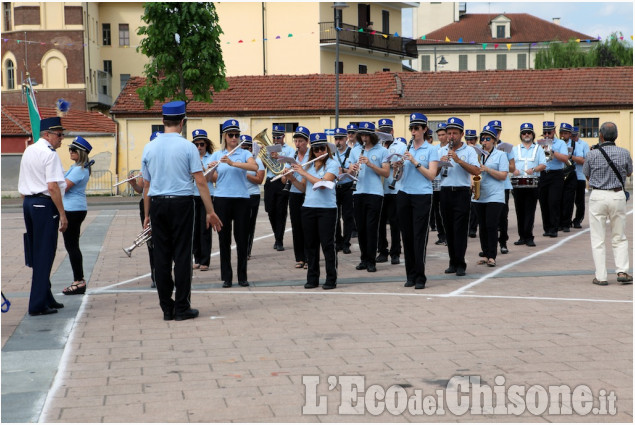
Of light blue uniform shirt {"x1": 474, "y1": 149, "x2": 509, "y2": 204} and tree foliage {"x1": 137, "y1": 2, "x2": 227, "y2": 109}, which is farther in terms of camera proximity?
tree foliage {"x1": 137, "y1": 2, "x2": 227, "y2": 109}

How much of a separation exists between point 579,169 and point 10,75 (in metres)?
50.8

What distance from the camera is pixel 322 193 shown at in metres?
10.6

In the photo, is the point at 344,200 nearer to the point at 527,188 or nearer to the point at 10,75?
the point at 527,188

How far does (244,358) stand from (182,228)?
218 centimetres

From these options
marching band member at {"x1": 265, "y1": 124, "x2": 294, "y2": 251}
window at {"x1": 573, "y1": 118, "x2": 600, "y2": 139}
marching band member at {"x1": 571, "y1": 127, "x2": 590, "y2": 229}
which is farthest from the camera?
window at {"x1": 573, "y1": 118, "x2": 600, "y2": 139}

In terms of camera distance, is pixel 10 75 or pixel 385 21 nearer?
pixel 385 21

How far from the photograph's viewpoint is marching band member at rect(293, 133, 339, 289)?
1048 centimetres

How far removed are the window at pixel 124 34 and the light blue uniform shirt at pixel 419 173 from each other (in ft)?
200

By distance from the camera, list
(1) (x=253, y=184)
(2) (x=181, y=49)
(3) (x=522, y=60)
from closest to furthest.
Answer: (1) (x=253, y=184), (2) (x=181, y=49), (3) (x=522, y=60)

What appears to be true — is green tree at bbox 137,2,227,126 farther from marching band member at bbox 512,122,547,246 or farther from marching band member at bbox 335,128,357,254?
marching band member at bbox 335,128,357,254

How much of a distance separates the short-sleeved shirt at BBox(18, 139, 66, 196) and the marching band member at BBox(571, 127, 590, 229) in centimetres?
1145

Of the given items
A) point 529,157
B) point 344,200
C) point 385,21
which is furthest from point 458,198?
point 385,21

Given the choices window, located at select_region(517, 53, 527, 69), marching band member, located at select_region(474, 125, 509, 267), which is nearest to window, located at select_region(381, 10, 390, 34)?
window, located at select_region(517, 53, 527, 69)

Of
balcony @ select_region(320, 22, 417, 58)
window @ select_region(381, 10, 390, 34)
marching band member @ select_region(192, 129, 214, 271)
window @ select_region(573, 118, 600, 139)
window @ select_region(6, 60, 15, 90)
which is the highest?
window @ select_region(381, 10, 390, 34)
